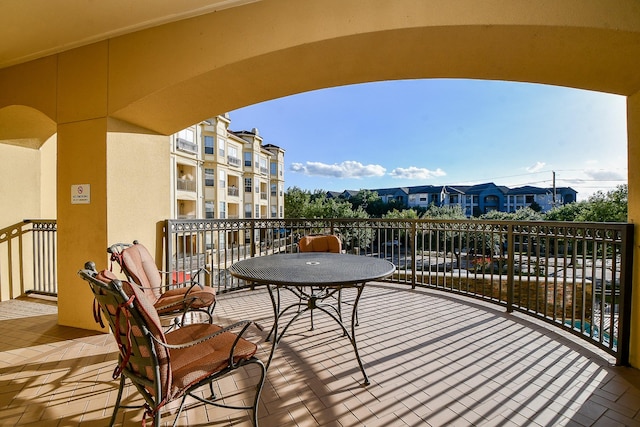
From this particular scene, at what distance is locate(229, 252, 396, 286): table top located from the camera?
190cm

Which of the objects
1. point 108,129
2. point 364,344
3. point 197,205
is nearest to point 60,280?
point 108,129

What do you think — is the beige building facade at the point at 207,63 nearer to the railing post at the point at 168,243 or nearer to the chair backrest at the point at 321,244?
the railing post at the point at 168,243

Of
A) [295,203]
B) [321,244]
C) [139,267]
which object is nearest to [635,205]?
[321,244]

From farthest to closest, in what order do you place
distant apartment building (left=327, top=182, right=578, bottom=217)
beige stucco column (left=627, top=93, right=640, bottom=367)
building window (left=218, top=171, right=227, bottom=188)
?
1. distant apartment building (left=327, top=182, right=578, bottom=217)
2. building window (left=218, top=171, right=227, bottom=188)
3. beige stucco column (left=627, top=93, right=640, bottom=367)

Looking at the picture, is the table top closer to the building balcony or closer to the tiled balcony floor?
the tiled balcony floor

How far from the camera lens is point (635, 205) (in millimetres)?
2285

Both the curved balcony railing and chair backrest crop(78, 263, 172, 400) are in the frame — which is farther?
the curved balcony railing

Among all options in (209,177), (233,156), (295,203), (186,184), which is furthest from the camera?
(295,203)

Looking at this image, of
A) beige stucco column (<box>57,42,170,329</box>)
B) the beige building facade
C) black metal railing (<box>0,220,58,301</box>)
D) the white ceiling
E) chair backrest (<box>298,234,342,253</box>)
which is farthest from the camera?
black metal railing (<box>0,220,58,301</box>)

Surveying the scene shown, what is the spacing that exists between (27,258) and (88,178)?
274 centimetres

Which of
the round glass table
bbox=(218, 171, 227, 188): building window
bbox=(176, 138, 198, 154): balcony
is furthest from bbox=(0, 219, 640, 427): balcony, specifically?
bbox=(218, 171, 227, 188): building window

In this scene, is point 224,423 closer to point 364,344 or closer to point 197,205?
point 364,344

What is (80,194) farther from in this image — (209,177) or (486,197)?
(486,197)

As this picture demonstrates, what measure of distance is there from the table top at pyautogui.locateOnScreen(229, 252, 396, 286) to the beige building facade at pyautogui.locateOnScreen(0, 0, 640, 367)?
1860 mm
